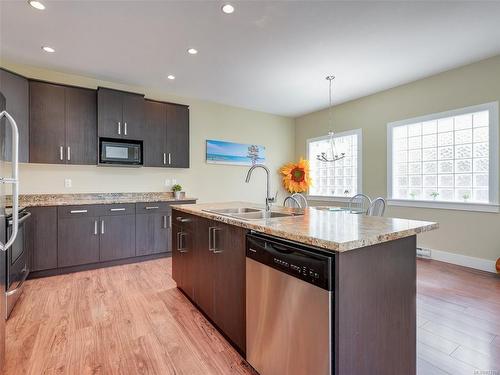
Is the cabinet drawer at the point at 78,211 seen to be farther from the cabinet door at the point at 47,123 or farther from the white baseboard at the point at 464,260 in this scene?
the white baseboard at the point at 464,260

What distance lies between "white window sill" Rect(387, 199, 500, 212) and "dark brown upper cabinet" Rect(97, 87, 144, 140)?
4253 millimetres

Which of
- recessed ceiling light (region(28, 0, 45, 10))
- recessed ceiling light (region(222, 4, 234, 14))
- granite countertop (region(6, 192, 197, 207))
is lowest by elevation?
granite countertop (region(6, 192, 197, 207))

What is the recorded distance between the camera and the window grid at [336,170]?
4.96m

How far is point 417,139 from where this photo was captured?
13.1 ft

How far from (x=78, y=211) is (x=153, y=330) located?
211cm

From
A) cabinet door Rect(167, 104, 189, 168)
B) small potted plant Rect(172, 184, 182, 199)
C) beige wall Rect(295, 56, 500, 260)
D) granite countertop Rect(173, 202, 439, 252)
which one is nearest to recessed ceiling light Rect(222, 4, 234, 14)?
granite countertop Rect(173, 202, 439, 252)

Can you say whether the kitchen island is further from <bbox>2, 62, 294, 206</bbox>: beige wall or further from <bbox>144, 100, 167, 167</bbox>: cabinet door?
<bbox>2, 62, 294, 206</bbox>: beige wall

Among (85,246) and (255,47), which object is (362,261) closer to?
(255,47)

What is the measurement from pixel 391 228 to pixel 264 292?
2.47ft

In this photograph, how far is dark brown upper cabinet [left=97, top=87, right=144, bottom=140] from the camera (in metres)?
3.61

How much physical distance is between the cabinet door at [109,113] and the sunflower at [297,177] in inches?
137

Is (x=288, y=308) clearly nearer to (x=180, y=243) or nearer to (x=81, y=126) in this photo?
(x=180, y=243)

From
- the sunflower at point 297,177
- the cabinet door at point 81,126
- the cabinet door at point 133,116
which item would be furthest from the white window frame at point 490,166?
the cabinet door at point 81,126

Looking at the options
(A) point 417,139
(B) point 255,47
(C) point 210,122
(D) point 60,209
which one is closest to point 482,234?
(A) point 417,139
